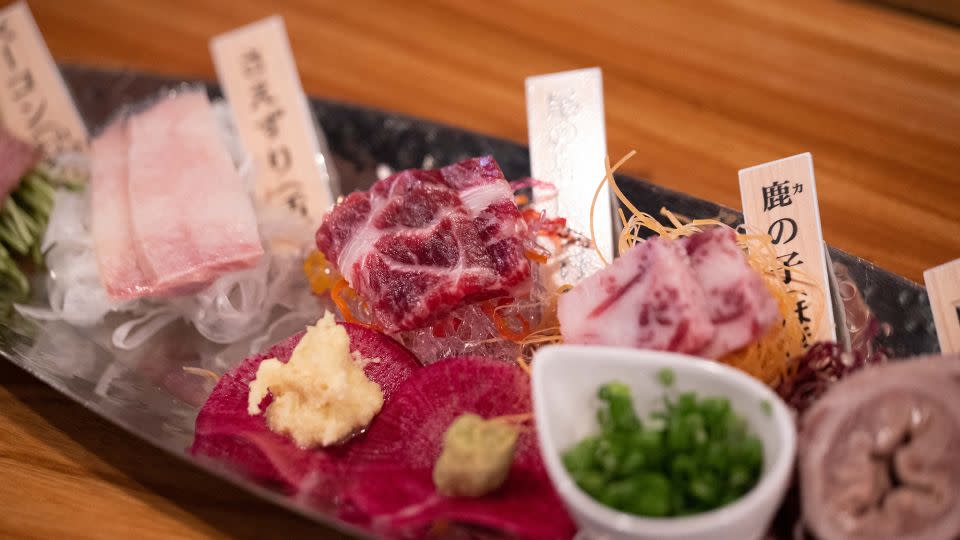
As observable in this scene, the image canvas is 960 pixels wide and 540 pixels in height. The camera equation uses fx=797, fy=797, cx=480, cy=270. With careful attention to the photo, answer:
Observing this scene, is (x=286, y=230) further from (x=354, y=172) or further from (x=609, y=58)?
(x=609, y=58)

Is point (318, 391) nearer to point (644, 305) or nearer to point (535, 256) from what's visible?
point (535, 256)

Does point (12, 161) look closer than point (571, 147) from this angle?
No

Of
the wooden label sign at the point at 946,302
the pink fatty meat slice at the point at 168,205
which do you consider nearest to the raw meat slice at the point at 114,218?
the pink fatty meat slice at the point at 168,205

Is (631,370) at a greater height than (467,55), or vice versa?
(467,55)

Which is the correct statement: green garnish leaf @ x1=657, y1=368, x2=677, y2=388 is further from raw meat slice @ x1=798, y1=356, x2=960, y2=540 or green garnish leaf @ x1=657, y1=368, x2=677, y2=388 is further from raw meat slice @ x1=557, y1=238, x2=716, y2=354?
raw meat slice @ x1=798, y1=356, x2=960, y2=540

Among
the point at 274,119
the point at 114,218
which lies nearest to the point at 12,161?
the point at 114,218

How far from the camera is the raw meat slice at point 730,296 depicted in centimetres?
181

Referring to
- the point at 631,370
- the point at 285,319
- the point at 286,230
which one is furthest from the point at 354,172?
the point at 631,370

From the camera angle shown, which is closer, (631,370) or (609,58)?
(631,370)

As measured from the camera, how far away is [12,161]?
116 inches

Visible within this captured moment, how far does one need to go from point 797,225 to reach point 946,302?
0.40 m

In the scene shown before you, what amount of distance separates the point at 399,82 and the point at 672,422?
2504 mm

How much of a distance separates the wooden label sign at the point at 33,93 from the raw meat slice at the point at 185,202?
0.58 m

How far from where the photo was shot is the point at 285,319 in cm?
269
